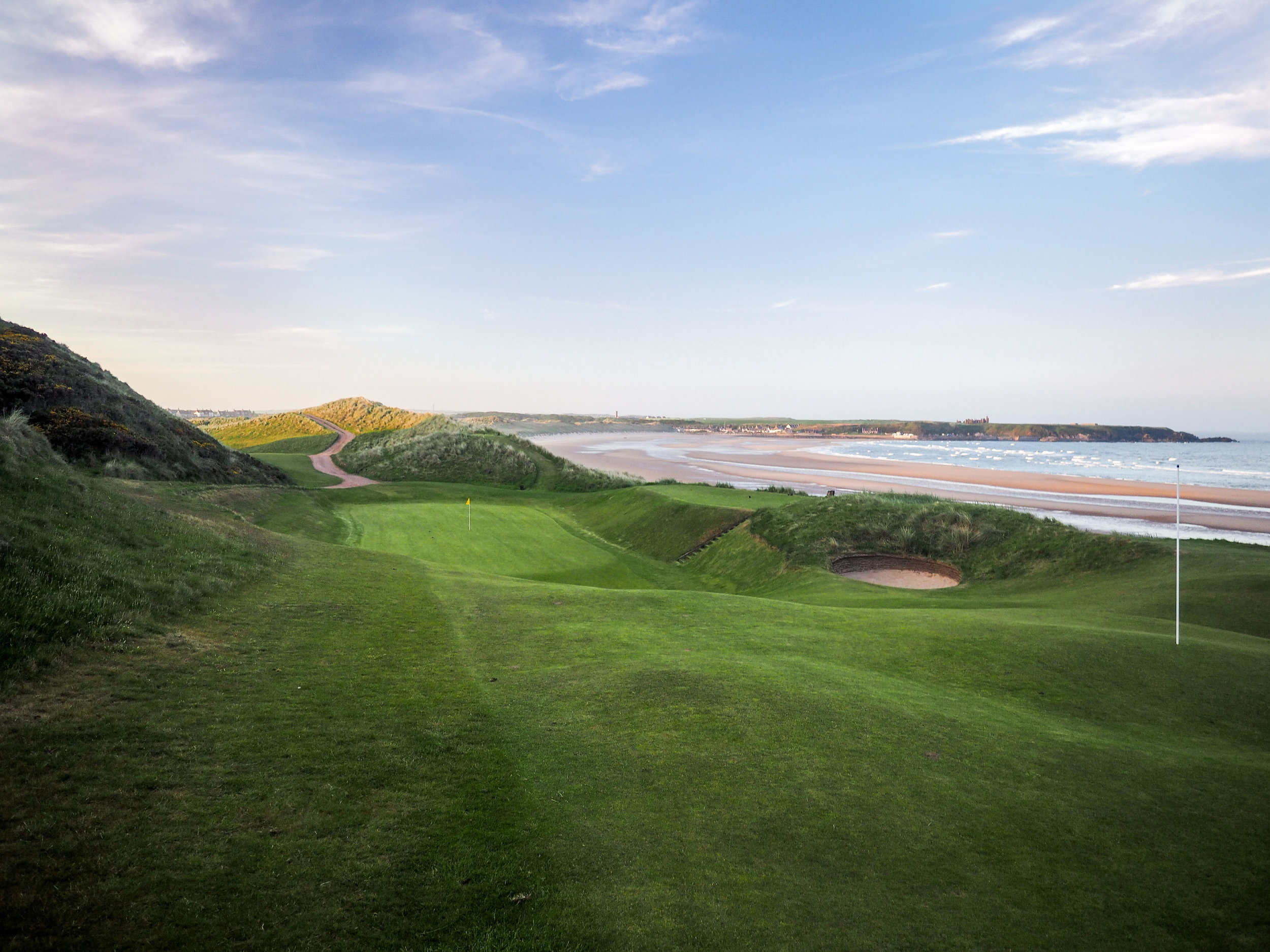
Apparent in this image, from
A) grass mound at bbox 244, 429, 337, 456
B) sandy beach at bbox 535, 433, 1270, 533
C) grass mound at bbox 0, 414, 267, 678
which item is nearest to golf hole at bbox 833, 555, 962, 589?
sandy beach at bbox 535, 433, 1270, 533

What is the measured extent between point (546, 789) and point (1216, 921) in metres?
6.01

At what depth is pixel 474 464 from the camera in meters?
66.2

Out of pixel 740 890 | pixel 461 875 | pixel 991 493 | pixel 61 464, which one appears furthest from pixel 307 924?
pixel 991 493

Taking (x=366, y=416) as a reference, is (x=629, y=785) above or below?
below

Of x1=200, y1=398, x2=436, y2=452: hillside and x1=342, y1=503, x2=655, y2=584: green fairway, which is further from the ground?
x1=200, y1=398, x2=436, y2=452: hillside

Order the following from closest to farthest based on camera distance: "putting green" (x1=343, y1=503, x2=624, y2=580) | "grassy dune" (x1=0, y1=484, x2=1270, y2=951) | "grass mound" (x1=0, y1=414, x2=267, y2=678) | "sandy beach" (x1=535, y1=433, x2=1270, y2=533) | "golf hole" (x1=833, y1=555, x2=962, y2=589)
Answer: "grassy dune" (x1=0, y1=484, x2=1270, y2=951) → "grass mound" (x1=0, y1=414, x2=267, y2=678) → "putting green" (x1=343, y1=503, x2=624, y2=580) → "golf hole" (x1=833, y1=555, x2=962, y2=589) → "sandy beach" (x1=535, y1=433, x2=1270, y2=533)

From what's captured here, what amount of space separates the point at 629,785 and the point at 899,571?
2678 centimetres

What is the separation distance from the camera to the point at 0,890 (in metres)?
4.20

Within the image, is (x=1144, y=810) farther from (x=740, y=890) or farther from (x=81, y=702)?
(x=81, y=702)

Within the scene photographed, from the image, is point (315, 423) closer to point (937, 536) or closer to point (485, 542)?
point (485, 542)

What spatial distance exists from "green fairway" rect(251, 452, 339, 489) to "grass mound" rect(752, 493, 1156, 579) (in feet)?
105

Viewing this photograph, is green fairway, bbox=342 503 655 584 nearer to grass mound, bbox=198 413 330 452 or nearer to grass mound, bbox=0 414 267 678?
grass mound, bbox=0 414 267 678

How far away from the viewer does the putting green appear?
27703 millimetres

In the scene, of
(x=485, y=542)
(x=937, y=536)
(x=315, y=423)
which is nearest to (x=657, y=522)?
(x=485, y=542)
